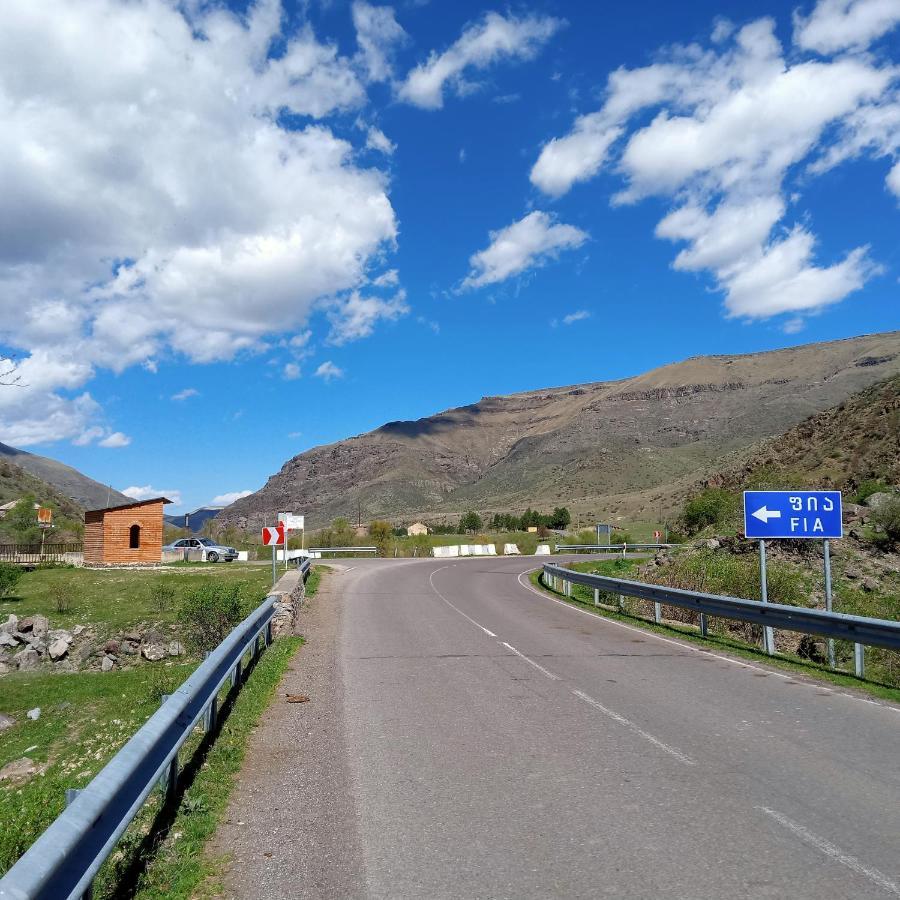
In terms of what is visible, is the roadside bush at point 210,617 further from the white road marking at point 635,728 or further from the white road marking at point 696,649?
the white road marking at point 635,728

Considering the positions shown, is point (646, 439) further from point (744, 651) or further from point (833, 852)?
point (833, 852)

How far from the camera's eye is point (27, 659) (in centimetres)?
1883

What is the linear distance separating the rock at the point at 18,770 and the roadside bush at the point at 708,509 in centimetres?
4308

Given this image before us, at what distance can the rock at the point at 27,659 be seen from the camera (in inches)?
726

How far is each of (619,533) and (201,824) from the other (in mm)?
70880

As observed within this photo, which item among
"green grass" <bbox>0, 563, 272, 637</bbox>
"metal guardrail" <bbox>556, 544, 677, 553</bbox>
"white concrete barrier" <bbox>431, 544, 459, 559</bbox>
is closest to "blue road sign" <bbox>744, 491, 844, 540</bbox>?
"green grass" <bbox>0, 563, 272, 637</bbox>

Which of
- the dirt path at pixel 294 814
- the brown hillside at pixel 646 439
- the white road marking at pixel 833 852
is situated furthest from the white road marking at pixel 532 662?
the brown hillside at pixel 646 439

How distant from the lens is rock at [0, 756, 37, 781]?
30.6 feet

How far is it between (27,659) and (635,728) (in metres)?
16.1

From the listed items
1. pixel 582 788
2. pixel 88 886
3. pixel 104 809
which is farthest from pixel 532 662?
pixel 88 886

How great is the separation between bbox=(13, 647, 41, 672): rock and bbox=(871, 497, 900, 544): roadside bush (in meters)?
24.6

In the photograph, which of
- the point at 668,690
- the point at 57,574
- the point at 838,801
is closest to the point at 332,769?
the point at 838,801

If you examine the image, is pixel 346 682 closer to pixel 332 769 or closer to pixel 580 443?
pixel 332 769

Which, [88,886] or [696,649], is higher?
[88,886]
